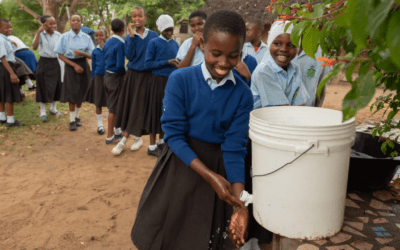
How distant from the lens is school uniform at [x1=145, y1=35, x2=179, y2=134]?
421cm

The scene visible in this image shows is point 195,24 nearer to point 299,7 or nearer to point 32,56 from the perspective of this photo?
point 299,7

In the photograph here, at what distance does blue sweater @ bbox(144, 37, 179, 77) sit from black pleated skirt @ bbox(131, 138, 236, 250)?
2688 mm

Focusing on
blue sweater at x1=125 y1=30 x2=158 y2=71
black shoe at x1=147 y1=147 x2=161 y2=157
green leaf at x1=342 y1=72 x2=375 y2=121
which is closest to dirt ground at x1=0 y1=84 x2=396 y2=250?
black shoe at x1=147 y1=147 x2=161 y2=157

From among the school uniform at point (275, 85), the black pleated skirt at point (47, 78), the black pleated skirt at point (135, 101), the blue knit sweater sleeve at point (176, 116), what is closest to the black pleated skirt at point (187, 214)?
the blue knit sweater sleeve at point (176, 116)

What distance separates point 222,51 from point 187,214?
916 mm

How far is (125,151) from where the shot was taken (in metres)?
4.86

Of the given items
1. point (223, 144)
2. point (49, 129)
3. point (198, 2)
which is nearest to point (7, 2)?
point (198, 2)

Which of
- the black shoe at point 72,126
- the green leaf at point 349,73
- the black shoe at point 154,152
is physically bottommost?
the black shoe at point 154,152

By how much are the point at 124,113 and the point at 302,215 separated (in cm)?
362

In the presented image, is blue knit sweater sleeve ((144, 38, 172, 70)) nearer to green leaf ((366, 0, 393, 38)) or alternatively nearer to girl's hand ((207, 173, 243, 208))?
girl's hand ((207, 173, 243, 208))

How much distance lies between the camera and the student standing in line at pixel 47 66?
587 centimetres

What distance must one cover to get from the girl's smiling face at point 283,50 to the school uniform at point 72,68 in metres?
4.45

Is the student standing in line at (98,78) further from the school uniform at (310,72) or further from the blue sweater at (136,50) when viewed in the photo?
the school uniform at (310,72)

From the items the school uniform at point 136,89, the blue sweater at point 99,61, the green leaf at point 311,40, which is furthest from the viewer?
the blue sweater at point 99,61
